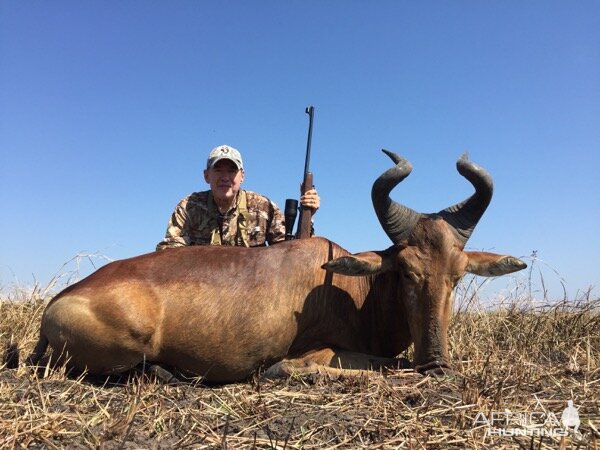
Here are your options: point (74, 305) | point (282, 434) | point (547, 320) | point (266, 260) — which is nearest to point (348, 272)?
point (266, 260)

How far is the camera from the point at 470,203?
16.4 ft

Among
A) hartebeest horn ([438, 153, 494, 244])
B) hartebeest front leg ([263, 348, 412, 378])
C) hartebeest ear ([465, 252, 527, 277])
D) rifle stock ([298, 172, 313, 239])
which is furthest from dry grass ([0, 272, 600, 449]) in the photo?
rifle stock ([298, 172, 313, 239])

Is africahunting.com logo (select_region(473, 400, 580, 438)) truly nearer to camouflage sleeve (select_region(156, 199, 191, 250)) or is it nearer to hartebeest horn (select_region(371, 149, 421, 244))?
hartebeest horn (select_region(371, 149, 421, 244))

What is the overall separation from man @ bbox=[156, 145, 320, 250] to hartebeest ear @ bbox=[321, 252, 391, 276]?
291 cm

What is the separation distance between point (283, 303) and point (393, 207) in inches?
53.3

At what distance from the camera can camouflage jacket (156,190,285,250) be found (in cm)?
736

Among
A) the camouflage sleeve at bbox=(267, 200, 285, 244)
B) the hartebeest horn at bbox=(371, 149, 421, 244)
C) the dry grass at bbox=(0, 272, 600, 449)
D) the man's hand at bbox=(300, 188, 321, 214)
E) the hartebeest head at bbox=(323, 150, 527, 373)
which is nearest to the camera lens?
the dry grass at bbox=(0, 272, 600, 449)

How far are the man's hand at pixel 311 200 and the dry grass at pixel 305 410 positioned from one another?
2751 mm

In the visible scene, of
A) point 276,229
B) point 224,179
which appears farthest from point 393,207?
point 224,179

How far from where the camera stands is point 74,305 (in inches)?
176

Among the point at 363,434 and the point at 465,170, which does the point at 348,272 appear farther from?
the point at 363,434

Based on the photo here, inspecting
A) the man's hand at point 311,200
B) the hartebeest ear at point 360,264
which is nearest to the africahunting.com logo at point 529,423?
the hartebeest ear at point 360,264

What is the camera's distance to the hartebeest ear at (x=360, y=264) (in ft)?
15.1

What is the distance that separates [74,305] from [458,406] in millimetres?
3195
